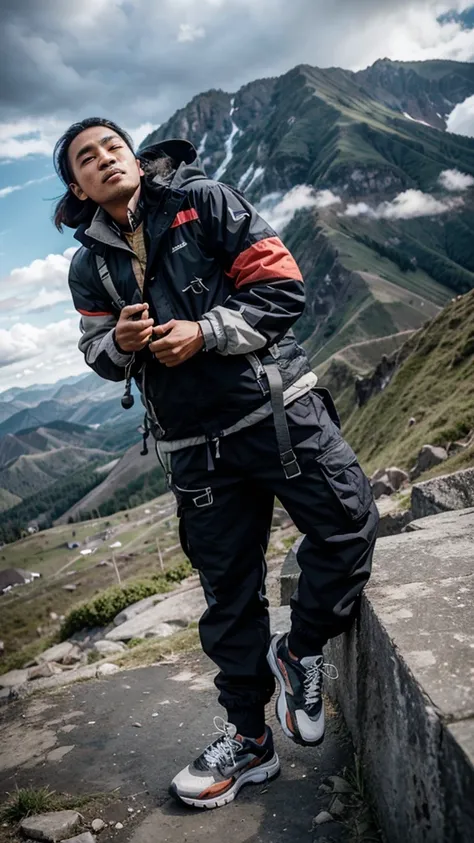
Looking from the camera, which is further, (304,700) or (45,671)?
(45,671)

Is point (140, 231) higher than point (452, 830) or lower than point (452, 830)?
higher

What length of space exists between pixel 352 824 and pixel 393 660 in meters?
1.15

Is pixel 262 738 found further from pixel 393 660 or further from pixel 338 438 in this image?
pixel 338 438

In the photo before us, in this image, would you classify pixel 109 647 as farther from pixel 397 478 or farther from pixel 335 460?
pixel 397 478

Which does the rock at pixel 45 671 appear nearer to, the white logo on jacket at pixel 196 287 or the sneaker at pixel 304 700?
the sneaker at pixel 304 700

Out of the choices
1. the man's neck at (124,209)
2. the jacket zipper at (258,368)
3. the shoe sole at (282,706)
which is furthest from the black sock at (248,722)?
the man's neck at (124,209)

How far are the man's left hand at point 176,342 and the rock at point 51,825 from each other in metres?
3.06

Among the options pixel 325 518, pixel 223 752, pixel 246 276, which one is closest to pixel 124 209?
pixel 246 276

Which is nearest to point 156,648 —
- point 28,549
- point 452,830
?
point 452,830

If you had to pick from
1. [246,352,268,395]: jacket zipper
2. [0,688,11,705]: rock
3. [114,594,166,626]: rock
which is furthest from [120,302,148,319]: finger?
[114,594,166,626]: rock

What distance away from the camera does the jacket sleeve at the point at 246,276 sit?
3631 millimetres

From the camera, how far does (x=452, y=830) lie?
88.4 inches

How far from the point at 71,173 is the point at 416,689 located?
4.01 metres

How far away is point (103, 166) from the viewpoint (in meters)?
4.02
